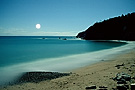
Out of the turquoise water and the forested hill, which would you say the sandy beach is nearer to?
the turquoise water

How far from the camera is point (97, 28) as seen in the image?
110 metres

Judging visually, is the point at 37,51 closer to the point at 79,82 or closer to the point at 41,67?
the point at 41,67

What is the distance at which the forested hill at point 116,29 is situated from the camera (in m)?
86.3

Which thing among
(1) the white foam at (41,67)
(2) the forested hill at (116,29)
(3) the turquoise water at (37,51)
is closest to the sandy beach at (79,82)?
(1) the white foam at (41,67)

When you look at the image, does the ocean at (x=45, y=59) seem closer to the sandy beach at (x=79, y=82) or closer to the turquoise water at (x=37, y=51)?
the turquoise water at (x=37, y=51)

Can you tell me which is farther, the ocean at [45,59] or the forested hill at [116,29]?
the forested hill at [116,29]

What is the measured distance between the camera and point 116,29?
324ft

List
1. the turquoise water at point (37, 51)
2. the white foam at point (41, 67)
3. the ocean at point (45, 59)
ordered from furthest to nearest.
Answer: the turquoise water at point (37, 51)
the ocean at point (45, 59)
the white foam at point (41, 67)

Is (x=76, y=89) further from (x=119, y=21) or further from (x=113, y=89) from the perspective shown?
(x=119, y=21)

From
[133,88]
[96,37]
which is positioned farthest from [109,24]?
[133,88]

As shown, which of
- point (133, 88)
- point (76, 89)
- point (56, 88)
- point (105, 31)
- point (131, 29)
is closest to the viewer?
point (133, 88)

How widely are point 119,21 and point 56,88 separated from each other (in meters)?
107

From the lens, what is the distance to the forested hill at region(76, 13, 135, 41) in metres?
86.3

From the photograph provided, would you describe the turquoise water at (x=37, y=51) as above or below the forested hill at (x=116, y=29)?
below
